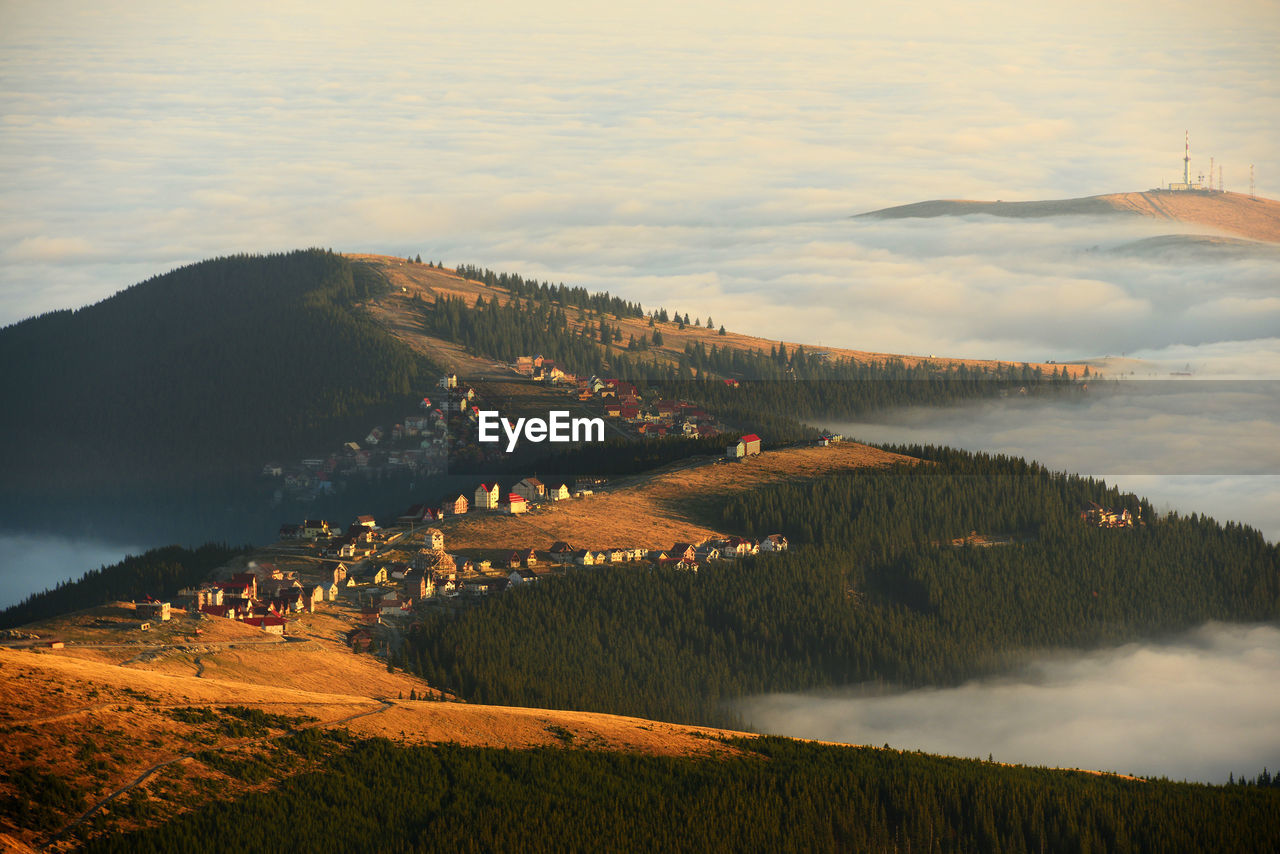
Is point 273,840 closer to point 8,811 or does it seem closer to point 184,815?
point 184,815

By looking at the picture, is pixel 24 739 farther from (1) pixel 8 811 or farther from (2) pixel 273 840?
(2) pixel 273 840

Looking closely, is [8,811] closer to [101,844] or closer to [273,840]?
[101,844]

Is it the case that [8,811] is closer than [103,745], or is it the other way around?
[8,811]

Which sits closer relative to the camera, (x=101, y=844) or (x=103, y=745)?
(x=101, y=844)

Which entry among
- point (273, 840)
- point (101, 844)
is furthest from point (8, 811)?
point (273, 840)

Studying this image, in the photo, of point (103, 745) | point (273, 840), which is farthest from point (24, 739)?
point (273, 840)
